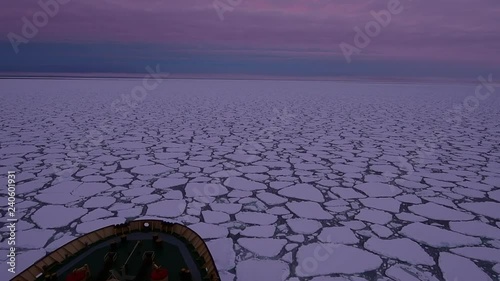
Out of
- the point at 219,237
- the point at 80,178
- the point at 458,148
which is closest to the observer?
the point at 219,237

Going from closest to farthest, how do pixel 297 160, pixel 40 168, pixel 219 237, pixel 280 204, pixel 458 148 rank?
pixel 219 237 → pixel 280 204 → pixel 40 168 → pixel 297 160 → pixel 458 148

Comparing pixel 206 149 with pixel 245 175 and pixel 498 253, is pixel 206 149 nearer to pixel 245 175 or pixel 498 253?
pixel 245 175

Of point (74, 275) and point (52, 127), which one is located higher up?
point (74, 275)

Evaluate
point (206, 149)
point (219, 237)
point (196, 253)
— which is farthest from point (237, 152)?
point (196, 253)

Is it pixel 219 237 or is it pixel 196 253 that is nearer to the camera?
pixel 196 253

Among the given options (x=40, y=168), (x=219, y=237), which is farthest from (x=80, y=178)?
(x=219, y=237)

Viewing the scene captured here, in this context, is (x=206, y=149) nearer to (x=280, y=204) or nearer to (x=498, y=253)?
(x=280, y=204)
